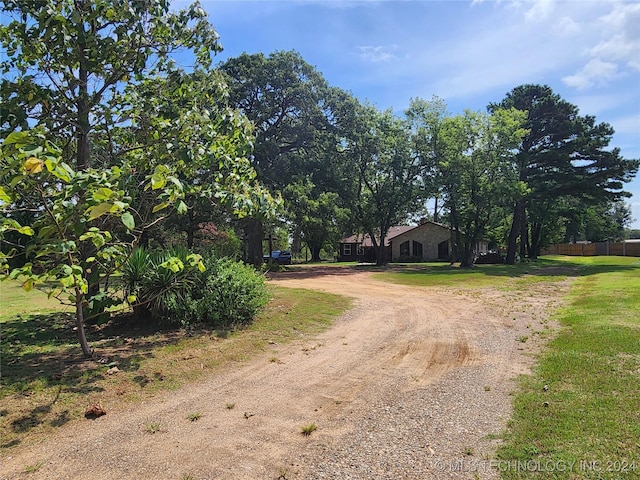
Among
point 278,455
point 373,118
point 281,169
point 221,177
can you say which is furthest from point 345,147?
point 278,455

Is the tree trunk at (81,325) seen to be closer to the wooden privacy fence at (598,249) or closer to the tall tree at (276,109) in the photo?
the tall tree at (276,109)

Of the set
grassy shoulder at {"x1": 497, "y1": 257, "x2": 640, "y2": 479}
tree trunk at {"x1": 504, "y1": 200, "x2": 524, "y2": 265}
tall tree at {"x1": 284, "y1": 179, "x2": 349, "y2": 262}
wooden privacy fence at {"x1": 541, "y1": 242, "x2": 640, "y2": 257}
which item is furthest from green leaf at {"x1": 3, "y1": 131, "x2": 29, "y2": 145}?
wooden privacy fence at {"x1": 541, "y1": 242, "x2": 640, "y2": 257}

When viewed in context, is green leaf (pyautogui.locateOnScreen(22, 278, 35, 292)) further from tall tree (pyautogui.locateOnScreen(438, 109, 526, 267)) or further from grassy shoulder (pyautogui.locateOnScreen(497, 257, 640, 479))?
tall tree (pyautogui.locateOnScreen(438, 109, 526, 267))

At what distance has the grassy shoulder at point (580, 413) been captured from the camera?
129 inches

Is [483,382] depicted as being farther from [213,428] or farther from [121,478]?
[121,478]

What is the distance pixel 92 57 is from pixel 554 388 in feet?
25.2

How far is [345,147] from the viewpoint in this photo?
3022cm

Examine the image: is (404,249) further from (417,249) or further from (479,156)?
(479,156)

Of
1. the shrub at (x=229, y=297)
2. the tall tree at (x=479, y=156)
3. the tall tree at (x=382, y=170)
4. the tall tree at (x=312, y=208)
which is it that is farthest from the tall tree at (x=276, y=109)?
the shrub at (x=229, y=297)

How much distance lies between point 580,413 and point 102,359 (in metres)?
5.80

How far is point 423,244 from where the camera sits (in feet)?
151

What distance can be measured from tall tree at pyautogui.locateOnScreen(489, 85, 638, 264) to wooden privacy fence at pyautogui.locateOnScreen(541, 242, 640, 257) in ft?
99.9

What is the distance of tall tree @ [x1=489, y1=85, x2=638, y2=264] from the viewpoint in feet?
97.3

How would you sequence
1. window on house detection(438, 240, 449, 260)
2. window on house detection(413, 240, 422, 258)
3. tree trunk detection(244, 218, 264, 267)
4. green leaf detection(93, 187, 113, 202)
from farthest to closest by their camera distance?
window on house detection(413, 240, 422, 258) < window on house detection(438, 240, 449, 260) < tree trunk detection(244, 218, 264, 267) < green leaf detection(93, 187, 113, 202)
